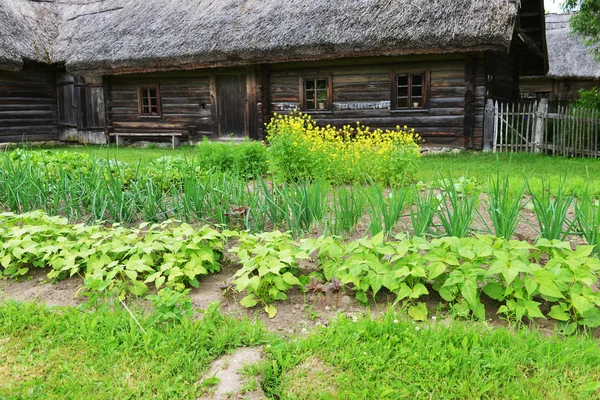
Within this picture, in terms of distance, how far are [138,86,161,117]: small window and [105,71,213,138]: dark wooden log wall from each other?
0.14 metres

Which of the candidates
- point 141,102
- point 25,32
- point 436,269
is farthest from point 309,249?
point 25,32

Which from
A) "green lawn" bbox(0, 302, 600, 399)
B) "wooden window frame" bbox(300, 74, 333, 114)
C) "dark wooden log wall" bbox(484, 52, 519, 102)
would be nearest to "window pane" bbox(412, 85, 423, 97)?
"dark wooden log wall" bbox(484, 52, 519, 102)

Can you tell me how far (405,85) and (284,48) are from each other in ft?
9.72

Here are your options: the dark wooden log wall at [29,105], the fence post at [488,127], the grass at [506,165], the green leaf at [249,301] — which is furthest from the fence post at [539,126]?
the dark wooden log wall at [29,105]

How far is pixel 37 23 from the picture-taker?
17.5 m

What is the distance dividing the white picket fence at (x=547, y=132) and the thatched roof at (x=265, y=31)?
5.61 feet

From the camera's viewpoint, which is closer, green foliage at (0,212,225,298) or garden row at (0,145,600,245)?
green foliage at (0,212,225,298)

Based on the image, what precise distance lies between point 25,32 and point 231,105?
269 inches

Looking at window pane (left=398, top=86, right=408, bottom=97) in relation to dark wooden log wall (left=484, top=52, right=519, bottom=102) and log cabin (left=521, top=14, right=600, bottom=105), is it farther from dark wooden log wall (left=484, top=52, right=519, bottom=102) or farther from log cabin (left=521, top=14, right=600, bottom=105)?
log cabin (left=521, top=14, right=600, bottom=105)

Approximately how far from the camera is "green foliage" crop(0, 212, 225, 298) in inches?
117

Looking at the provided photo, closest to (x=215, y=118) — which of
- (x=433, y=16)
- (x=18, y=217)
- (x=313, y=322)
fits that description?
(x=433, y=16)

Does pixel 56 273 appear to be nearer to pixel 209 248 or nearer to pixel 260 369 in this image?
pixel 209 248

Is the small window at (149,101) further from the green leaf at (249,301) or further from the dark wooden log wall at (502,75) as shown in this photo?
the green leaf at (249,301)

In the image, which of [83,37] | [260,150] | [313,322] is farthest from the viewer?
[83,37]
